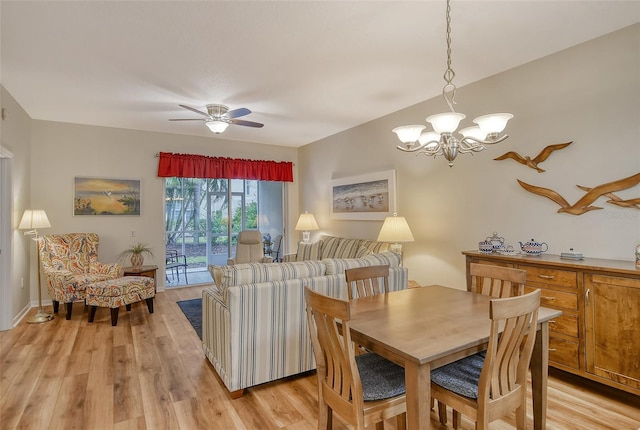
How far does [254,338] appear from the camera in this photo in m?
2.50

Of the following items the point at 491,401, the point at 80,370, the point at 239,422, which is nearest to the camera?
the point at 491,401

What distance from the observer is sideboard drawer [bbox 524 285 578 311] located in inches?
97.4

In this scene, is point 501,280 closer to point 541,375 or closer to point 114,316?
point 541,375

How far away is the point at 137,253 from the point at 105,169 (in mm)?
1455

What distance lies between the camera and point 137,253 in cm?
517

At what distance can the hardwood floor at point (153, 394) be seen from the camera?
217cm

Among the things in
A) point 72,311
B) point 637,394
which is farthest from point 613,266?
point 72,311

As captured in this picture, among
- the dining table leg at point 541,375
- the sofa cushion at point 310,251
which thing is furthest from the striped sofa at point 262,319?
the sofa cushion at point 310,251

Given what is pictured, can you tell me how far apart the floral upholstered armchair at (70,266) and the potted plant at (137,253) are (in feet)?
1.29

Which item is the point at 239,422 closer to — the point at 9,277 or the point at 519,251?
the point at 519,251

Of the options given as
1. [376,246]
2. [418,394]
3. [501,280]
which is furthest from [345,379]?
[376,246]

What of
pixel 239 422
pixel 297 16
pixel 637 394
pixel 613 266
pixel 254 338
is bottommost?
pixel 239 422

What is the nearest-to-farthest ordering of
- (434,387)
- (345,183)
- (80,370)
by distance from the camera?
→ (434,387)
(80,370)
(345,183)

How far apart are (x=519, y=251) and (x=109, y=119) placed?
18.2 feet
